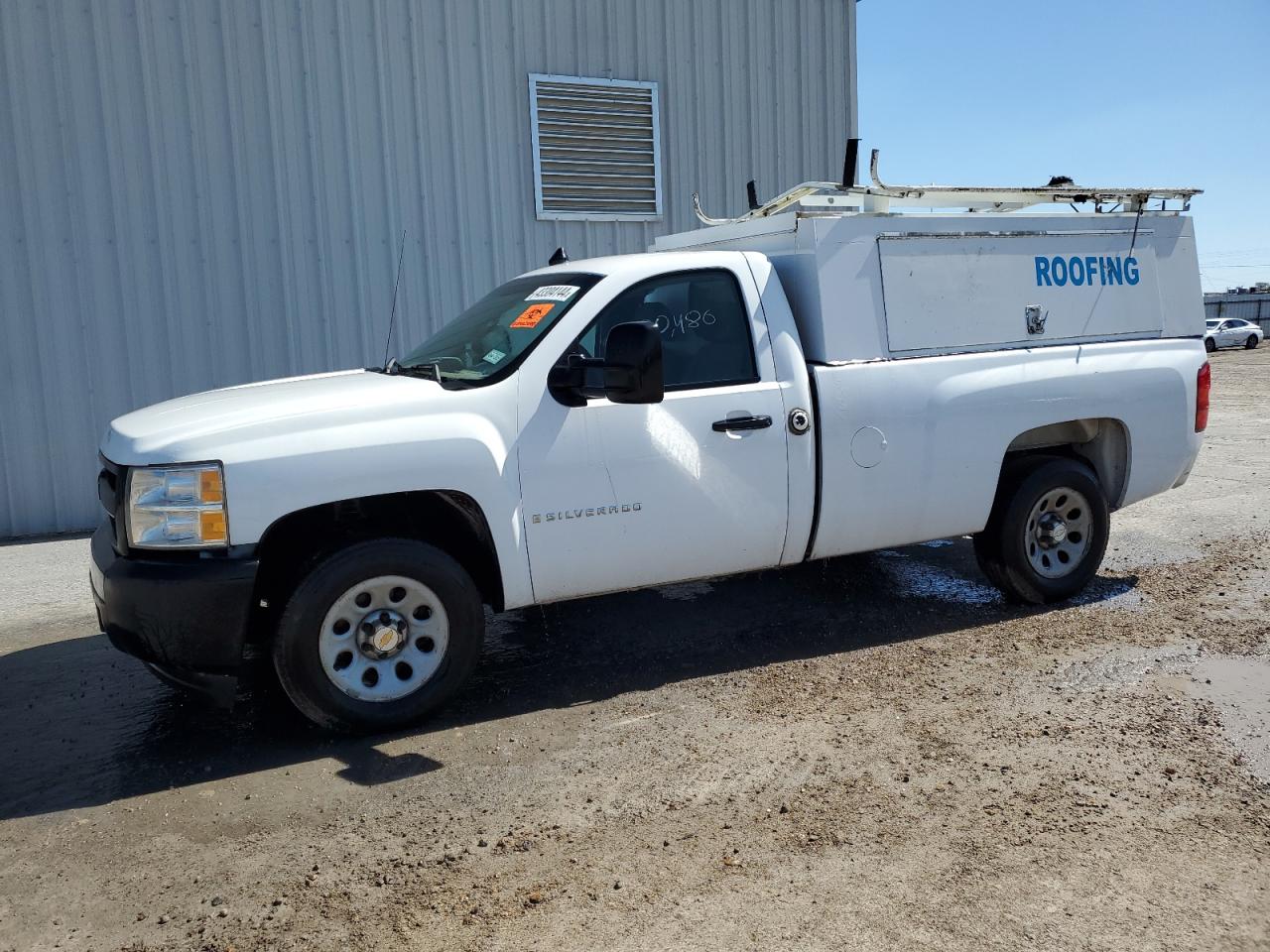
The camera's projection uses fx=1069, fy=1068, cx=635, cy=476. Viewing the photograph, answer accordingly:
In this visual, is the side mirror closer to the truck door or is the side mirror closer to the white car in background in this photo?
the truck door

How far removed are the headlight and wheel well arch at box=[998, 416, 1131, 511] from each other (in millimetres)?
4065

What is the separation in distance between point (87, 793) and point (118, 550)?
0.93m

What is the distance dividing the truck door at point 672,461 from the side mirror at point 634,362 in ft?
0.92

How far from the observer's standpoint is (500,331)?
503cm

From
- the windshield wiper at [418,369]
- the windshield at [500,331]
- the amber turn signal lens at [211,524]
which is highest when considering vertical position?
the windshield at [500,331]

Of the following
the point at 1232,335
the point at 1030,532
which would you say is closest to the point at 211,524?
the point at 1030,532

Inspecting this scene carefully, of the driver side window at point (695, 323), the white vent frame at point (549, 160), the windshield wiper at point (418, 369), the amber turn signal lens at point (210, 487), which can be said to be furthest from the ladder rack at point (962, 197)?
the white vent frame at point (549, 160)

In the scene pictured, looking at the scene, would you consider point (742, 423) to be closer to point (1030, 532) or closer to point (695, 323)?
point (695, 323)

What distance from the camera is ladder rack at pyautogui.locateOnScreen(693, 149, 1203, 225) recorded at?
5730 millimetres

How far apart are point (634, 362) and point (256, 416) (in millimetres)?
1530

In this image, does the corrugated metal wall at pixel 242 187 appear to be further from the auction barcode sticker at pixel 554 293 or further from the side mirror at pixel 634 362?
the side mirror at pixel 634 362

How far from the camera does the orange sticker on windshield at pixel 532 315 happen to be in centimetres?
489

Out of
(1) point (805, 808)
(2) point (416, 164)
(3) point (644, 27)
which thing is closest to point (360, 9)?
(2) point (416, 164)

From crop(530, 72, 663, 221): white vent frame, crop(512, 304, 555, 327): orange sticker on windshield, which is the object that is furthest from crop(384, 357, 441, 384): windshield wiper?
crop(530, 72, 663, 221): white vent frame
